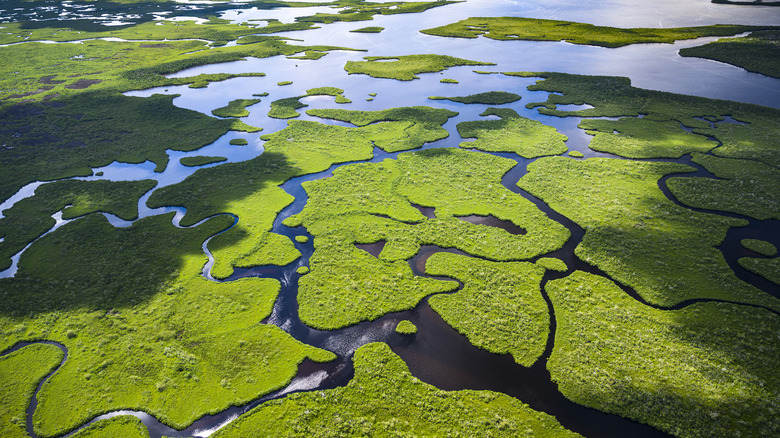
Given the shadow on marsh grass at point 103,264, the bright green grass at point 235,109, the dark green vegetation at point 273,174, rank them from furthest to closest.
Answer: the bright green grass at point 235,109 < the dark green vegetation at point 273,174 < the shadow on marsh grass at point 103,264

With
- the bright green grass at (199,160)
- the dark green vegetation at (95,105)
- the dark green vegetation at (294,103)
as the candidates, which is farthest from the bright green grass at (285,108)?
the bright green grass at (199,160)

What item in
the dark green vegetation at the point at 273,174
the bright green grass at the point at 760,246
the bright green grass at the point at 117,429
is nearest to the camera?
the bright green grass at the point at 117,429

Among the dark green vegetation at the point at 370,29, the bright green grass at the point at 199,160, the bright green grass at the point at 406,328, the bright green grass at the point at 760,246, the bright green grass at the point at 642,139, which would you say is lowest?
the bright green grass at the point at 406,328

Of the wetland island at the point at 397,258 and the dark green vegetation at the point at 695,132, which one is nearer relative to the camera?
the wetland island at the point at 397,258

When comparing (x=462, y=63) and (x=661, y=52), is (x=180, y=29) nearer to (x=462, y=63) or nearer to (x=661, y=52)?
(x=462, y=63)

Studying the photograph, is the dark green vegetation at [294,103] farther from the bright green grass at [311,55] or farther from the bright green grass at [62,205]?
the bright green grass at [311,55]

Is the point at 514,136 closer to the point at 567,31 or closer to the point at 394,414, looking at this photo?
the point at 394,414

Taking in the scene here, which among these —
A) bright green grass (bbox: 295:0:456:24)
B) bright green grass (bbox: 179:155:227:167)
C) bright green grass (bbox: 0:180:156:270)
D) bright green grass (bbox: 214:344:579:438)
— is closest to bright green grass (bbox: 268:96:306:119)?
bright green grass (bbox: 179:155:227:167)

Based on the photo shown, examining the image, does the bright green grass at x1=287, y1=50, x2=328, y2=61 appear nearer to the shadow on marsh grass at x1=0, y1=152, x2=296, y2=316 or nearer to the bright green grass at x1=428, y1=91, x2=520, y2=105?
the bright green grass at x1=428, y1=91, x2=520, y2=105
